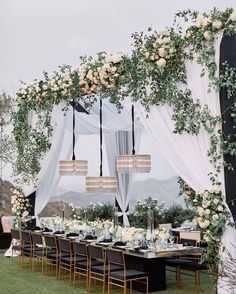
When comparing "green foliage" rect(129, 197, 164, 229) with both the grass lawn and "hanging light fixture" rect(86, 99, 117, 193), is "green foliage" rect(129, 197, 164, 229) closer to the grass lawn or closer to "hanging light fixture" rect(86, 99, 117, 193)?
the grass lawn

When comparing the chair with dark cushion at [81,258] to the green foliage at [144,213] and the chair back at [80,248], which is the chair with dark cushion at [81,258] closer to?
the chair back at [80,248]

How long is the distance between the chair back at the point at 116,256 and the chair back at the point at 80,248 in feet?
2.36

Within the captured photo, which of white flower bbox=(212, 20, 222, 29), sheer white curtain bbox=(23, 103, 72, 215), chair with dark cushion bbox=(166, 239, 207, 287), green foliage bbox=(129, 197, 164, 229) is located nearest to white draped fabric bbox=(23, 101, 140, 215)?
sheer white curtain bbox=(23, 103, 72, 215)

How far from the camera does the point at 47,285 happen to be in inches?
313

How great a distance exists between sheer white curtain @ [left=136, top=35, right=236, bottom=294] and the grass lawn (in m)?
1.87

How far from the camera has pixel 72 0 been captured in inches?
597

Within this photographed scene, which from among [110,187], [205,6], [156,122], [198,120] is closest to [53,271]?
[110,187]

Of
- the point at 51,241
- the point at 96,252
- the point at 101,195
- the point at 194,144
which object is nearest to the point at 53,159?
the point at 51,241

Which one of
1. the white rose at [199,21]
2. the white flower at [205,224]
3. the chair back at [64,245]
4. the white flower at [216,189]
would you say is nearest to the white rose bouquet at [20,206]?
the chair back at [64,245]

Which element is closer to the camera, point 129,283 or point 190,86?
point 190,86

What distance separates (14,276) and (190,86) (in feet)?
14.6

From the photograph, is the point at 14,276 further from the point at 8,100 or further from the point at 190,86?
the point at 8,100

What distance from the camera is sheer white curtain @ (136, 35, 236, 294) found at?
580cm

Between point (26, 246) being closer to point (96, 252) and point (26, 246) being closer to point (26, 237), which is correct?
point (26, 237)
